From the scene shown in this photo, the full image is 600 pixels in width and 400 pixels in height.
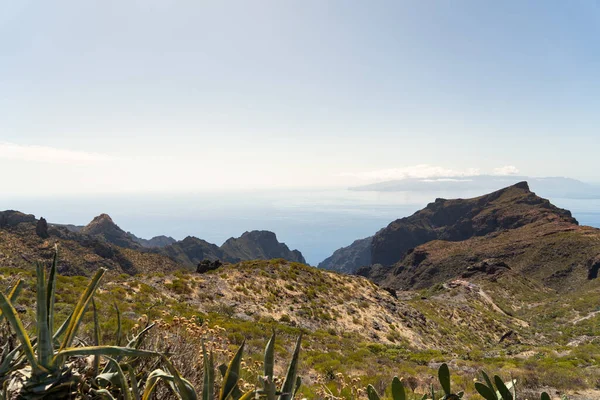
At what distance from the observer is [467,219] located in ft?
497

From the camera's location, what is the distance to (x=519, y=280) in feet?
195

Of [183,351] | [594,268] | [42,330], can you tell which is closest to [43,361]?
[42,330]

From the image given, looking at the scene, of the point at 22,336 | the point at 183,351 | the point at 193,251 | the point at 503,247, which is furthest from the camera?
the point at 193,251

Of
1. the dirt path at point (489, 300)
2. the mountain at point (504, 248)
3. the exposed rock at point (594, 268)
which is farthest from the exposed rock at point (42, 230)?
the exposed rock at point (594, 268)

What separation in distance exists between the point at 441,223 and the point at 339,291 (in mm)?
165959

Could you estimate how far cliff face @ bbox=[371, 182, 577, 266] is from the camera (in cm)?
11498

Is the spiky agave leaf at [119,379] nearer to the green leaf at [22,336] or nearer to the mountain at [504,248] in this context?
the green leaf at [22,336]

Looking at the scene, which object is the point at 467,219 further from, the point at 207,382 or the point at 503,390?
A: the point at 207,382

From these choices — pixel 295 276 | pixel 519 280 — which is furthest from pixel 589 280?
pixel 295 276

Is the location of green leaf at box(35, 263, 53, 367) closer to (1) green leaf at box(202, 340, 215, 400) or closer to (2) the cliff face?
(1) green leaf at box(202, 340, 215, 400)

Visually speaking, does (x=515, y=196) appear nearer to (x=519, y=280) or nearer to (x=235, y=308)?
(x=519, y=280)

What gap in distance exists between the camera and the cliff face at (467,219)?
115m

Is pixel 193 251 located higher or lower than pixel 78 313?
lower

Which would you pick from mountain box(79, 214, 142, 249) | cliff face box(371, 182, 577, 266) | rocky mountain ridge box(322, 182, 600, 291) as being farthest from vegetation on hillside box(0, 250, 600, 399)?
mountain box(79, 214, 142, 249)
